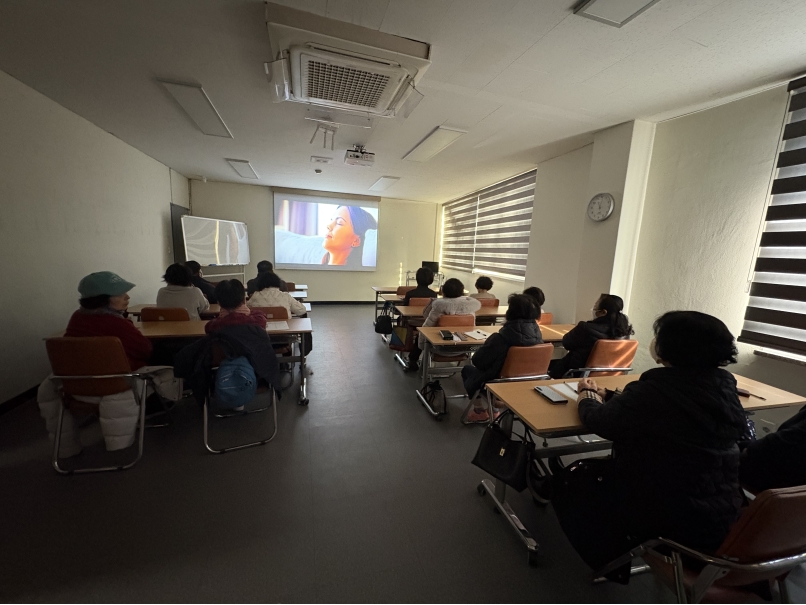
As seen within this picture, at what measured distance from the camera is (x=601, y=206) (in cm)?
330

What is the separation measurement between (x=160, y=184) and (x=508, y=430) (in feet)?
21.9

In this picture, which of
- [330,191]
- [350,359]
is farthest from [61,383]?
[330,191]

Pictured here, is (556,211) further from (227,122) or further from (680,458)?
(227,122)

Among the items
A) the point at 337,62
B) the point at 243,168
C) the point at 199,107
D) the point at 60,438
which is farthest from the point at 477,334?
the point at 243,168

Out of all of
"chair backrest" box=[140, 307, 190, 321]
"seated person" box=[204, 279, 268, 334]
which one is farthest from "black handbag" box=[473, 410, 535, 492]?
"chair backrest" box=[140, 307, 190, 321]

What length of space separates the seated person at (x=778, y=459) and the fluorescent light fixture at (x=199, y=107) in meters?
4.34

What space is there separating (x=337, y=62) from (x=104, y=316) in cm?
230

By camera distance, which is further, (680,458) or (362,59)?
(362,59)

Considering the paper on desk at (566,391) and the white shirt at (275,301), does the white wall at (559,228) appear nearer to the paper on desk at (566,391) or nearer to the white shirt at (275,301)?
the paper on desk at (566,391)

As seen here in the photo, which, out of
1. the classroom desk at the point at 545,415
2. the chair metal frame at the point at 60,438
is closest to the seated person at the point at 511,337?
the classroom desk at the point at 545,415

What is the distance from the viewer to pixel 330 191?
7367 millimetres

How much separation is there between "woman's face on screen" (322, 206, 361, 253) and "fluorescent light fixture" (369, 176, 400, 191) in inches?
45.3

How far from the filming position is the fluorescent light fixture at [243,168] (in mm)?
5035

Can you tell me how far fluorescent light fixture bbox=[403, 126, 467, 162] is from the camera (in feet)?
11.1
